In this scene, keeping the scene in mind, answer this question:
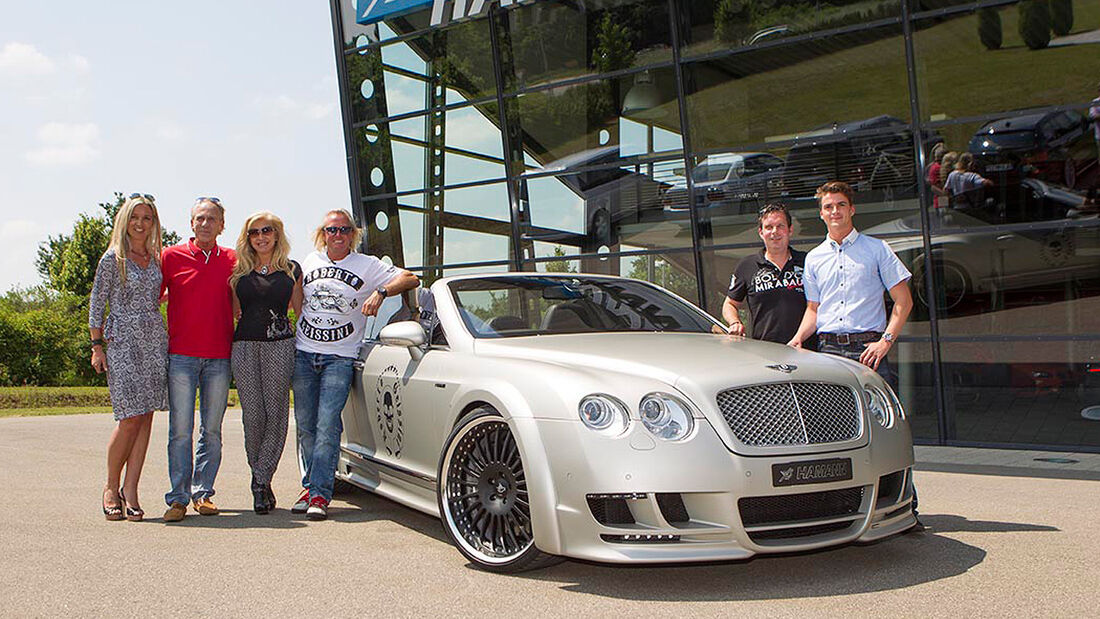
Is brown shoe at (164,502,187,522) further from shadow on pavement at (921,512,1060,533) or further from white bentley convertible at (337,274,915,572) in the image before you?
shadow on pavement at (921,512,1060,533)

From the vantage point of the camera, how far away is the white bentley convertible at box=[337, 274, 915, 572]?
14.0 ft

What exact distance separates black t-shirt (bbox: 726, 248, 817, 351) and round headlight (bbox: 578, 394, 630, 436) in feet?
6.95

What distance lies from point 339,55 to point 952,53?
9464mm

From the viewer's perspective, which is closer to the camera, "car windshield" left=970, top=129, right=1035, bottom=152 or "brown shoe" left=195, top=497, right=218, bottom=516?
"brown shoe" left=195, top=497, right=218, bottom=516

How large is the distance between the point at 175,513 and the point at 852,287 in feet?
14.1

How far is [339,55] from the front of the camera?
16891 mm

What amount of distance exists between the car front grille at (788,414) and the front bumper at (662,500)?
0.33 feet

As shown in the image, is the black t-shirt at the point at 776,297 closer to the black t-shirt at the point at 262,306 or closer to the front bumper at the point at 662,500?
the front bumper at the point at 662,500

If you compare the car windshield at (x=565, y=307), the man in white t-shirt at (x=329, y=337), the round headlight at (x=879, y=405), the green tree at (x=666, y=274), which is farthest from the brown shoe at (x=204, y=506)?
the green tree at (x=666, y=274)

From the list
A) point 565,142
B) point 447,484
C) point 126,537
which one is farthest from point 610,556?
point 565,142

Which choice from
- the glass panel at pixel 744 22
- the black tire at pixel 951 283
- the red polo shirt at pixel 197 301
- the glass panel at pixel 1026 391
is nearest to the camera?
the red polo shirt at pixel 197 301

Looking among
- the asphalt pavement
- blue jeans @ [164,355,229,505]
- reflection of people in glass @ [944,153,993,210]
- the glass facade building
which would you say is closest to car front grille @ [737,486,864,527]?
the asphalt pavement

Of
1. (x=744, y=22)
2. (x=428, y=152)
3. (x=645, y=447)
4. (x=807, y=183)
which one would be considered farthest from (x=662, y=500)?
(x=428, y=152)

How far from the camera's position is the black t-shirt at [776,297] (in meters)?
6.21
